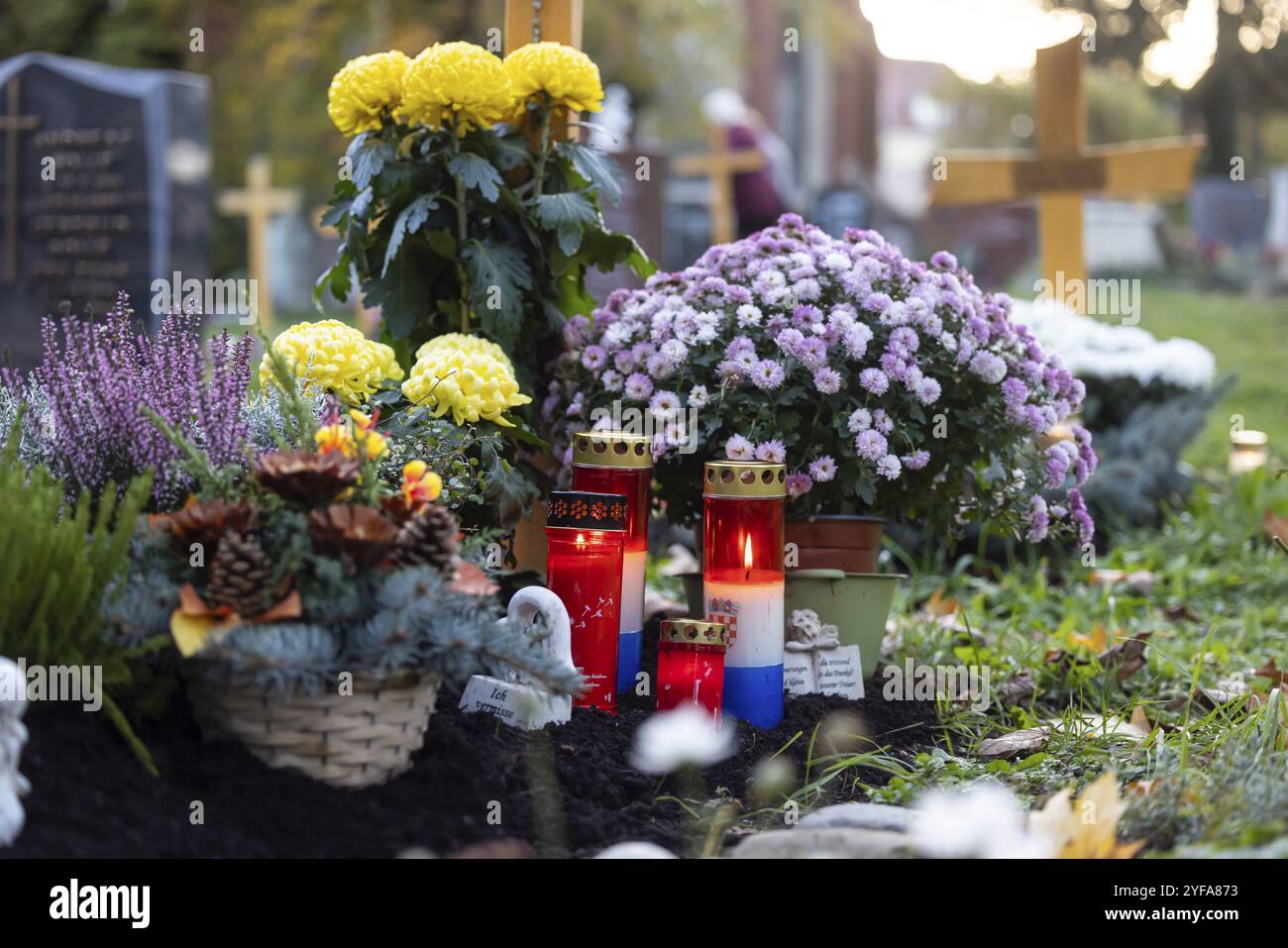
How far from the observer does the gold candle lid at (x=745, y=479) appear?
2582 mm

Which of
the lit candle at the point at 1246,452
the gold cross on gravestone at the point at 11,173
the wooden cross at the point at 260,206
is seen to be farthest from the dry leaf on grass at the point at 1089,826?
the wooden cross at the point at 260,206

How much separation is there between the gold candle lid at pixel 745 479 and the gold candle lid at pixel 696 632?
27 cm

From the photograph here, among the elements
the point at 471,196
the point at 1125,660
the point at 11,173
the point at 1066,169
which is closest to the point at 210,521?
the point at 471,196

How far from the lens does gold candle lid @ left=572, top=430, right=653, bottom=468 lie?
8.89 ft

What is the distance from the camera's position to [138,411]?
2.12 meters

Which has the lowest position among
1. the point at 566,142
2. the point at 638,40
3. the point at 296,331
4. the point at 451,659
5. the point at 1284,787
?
the point at 1284,787

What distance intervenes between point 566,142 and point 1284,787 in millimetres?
2236

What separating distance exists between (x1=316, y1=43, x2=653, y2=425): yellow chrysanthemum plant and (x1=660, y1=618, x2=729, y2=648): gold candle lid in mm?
773

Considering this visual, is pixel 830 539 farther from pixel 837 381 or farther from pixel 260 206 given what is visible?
pixel 260 206

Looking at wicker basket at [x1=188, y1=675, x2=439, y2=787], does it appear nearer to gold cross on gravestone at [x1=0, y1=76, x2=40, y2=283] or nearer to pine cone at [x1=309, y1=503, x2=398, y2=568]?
pine cone at [x1=309, y1=503, x2=398, y2=568]

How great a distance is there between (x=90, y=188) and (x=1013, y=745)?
633cm

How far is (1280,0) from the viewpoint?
22984 millimetres
